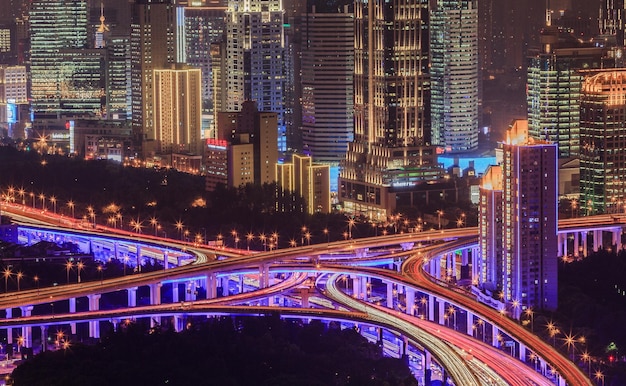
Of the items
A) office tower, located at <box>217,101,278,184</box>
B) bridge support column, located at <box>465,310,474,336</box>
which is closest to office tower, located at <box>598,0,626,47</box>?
office tower, located at <box>217,101,278,184</box>

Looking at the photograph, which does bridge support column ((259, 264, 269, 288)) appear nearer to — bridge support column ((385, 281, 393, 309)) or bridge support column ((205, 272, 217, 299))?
bridge support column ((205, 272, 217, 299))

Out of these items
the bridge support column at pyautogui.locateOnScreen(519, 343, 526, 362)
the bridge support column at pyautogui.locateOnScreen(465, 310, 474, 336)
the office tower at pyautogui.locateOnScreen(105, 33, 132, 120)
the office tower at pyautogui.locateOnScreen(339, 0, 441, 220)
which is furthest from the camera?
the office tower at pyautogui.locateOnScreen(105, 33, 132, 120)

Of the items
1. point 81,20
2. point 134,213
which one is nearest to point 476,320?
point 134,213

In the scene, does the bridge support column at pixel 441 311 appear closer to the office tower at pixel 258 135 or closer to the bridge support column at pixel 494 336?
the bridge support column at pixel 494 336

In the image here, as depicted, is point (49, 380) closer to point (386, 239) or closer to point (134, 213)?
point (386, 239)

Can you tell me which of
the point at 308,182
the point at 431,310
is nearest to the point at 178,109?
the point at 308,182

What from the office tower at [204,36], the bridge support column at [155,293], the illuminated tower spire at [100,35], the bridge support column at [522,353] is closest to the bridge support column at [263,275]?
the bridge support column at [155,293]

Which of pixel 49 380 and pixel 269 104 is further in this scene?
pixel 269 104
